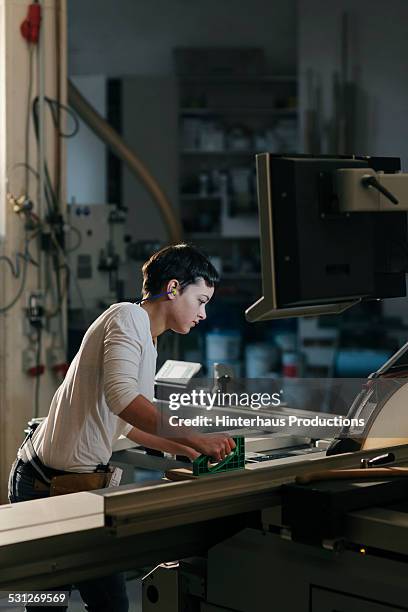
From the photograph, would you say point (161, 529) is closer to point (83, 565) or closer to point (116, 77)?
point (83, 565)

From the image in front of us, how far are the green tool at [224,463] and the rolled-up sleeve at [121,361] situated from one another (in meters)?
0.32

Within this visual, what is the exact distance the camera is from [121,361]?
207 cm

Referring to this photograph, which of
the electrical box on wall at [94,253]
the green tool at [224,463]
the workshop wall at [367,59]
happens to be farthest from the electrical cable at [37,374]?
the workshop wall at [367,59]

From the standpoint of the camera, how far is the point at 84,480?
7.07 feet

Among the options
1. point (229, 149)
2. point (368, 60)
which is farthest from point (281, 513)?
point (229, 149)

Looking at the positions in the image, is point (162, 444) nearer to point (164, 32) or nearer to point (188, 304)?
point (188, 304)

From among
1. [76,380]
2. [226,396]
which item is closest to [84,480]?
[76,380]

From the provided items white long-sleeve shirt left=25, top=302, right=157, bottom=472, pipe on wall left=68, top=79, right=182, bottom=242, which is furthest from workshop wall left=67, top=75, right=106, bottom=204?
white long-sleeve shirt left=25, top=302, right=157, bottom=472

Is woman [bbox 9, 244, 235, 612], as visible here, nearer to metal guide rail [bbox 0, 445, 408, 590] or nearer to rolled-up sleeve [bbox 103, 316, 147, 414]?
rolled-up sleeve [bbox 103, 316, 147, 414]

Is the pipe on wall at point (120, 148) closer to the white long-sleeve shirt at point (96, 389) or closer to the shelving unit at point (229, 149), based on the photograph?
the shelving unit at point (229, 149)

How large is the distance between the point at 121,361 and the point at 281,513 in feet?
1.88

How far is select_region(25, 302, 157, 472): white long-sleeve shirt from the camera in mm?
2094

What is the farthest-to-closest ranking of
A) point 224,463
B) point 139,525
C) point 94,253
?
point 94,253
point 224,463
point 139,525

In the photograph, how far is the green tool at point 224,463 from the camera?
1.72 metres
